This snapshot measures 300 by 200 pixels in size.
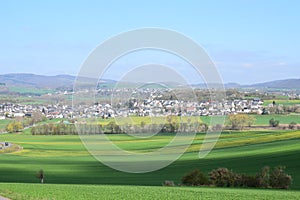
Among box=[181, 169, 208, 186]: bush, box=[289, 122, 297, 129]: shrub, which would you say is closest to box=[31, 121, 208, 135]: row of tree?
box=[181, 169, 208, 186]: bush

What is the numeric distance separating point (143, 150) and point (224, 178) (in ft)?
77.7

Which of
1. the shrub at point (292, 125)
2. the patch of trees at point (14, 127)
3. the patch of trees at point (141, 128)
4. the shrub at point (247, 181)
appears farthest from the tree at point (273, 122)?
the shrub at point (247, 181)

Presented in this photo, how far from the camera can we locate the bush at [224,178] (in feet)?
105

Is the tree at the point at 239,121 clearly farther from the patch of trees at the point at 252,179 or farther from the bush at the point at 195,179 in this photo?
the patch of trees at the point at 252,179

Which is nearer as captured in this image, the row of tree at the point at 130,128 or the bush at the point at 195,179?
the bush at the point at 195,179

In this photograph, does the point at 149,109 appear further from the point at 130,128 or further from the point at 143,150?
the point at 143,150

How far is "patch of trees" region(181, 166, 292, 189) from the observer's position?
1222 inches

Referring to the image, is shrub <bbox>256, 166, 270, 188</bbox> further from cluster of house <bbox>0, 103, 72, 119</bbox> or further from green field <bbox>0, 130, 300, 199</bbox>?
cluster of house <bbox>0, 103, 72, 119</bbox>

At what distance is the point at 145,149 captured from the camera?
185 ft

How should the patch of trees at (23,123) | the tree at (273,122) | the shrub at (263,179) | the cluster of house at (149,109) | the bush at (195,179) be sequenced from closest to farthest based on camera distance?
1. the shrub at (263,179)
2. the bush at (195,179)
3. the cluster of house at (149,109)
4. the tree at (273,122)
5. the patch of trees at (23,123)

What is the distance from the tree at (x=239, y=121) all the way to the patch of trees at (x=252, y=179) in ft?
171

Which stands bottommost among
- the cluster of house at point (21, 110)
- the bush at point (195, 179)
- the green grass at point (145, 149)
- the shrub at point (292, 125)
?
the green grass at point (145, 149)

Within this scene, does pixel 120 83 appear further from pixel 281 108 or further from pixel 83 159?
pixel 281 108

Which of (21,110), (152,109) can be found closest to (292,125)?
(152,109)
